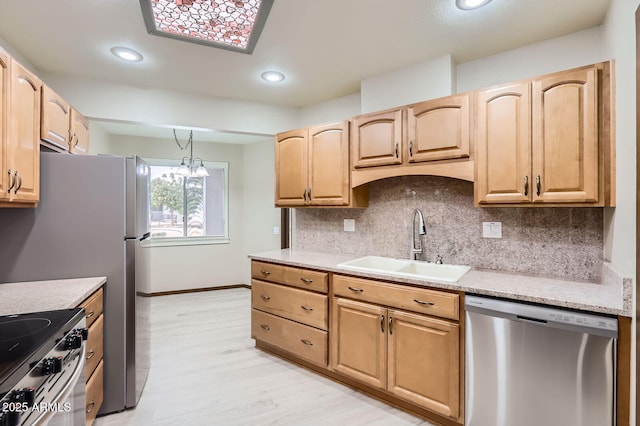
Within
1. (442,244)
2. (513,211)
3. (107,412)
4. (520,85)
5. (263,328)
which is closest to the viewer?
(520,85)

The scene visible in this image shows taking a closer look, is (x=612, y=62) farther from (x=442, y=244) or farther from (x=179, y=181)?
(x=179, y=181)

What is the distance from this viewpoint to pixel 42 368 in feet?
3.71

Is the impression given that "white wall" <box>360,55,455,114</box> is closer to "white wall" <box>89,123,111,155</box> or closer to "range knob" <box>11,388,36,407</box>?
"range knob" <box>11,388,36,407</box>

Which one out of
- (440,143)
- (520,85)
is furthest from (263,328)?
(520,85)

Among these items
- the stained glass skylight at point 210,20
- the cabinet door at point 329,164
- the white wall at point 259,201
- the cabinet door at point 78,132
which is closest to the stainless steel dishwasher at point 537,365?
the cabinet door at point 329,164

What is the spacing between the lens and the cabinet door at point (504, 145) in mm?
1984

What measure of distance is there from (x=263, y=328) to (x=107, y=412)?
1298 millimetres

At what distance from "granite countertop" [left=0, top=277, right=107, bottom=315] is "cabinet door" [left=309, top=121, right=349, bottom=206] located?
5.93 ft

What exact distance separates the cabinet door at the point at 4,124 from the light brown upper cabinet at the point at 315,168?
2.06 m

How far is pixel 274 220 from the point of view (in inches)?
208

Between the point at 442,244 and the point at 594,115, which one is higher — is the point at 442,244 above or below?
below

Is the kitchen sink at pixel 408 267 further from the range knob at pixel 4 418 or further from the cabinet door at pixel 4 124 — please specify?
the cabinet door at pixel 4 124

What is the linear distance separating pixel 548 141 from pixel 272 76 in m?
2.21

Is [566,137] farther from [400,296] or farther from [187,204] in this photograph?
[187,204]
